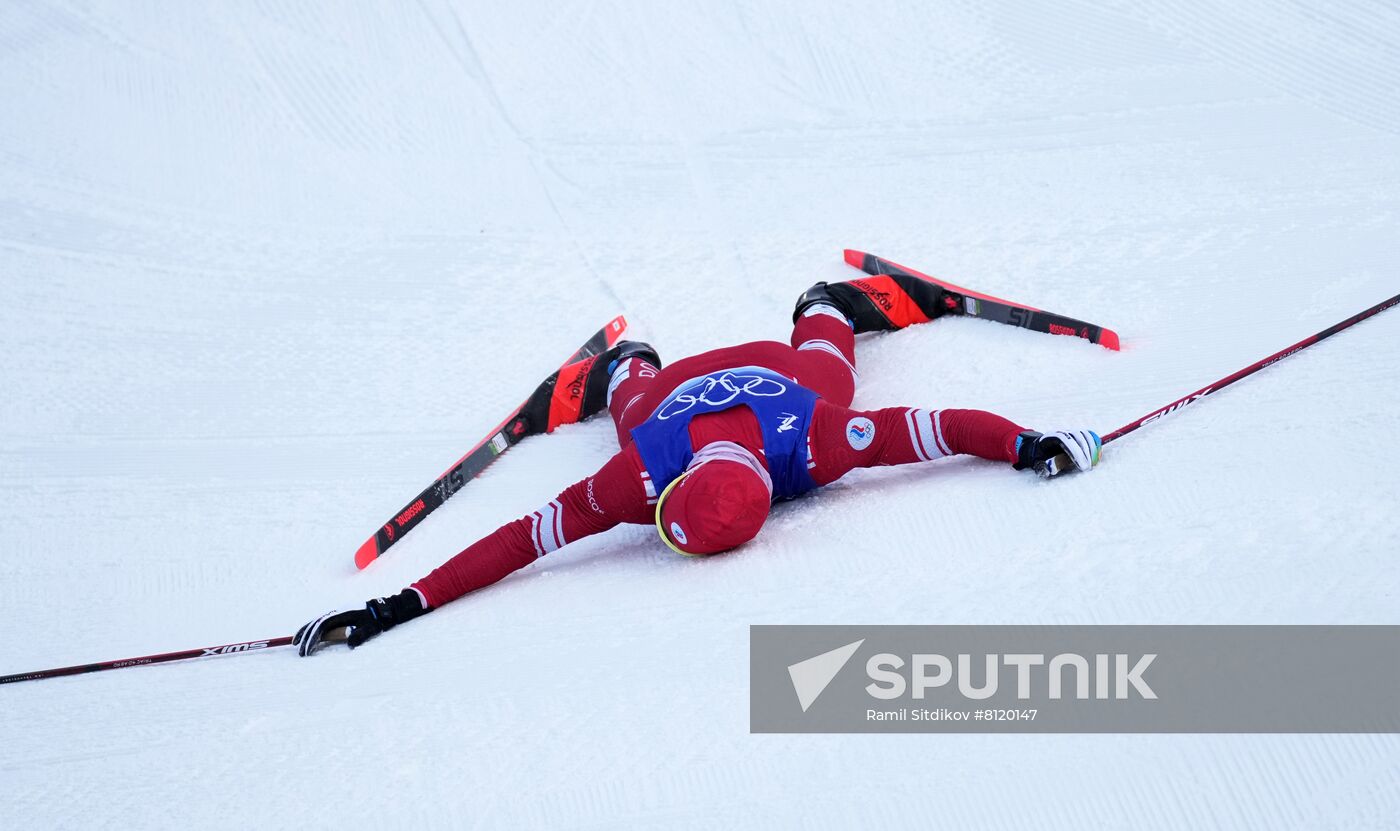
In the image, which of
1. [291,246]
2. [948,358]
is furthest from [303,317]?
[948,358]

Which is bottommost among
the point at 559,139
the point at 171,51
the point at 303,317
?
the point at 303,317

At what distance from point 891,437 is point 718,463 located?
455 millimetres

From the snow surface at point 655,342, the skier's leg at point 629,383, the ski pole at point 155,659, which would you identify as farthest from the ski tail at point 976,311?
the ski pole at point 155,659

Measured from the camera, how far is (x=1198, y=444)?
8.73ft

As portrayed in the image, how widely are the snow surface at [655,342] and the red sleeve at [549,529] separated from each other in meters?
0.07

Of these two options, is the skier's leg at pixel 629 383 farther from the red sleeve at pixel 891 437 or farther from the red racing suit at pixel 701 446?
the red sleeve at pixel 891 437

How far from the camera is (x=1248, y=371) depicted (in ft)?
9.63

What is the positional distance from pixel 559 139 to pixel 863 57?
52.8 inches

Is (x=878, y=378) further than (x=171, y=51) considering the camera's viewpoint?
No

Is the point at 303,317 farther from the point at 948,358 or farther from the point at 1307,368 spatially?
the point at 1307,368

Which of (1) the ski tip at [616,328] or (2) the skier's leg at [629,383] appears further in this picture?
(1) the ski tip at [616,328]

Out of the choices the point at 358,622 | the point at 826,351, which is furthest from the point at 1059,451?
the point at 358,622

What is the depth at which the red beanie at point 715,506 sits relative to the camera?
253 centimetres

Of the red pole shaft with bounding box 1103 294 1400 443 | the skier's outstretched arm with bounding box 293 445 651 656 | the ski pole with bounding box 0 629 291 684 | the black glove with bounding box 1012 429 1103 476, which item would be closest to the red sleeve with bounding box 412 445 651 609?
the skier's outstretched arm with bounding box 293 445 651 656
